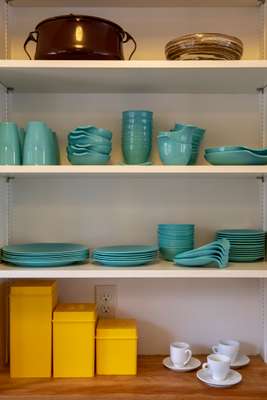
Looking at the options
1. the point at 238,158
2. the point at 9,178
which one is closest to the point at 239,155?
the point at 238,158

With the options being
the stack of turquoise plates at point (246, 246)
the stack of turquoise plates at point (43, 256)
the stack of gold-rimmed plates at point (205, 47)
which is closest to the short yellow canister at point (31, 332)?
the stack of turquoise plates at point (43, 256)

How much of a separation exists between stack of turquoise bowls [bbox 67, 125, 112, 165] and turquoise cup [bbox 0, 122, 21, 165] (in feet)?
0.55

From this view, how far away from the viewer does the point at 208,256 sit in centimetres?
143

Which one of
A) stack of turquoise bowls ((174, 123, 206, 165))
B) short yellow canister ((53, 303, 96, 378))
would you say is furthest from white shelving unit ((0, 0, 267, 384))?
short yellow canister ((53, 303, 96, 378))

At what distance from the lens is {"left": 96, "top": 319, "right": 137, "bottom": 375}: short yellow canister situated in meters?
1.48

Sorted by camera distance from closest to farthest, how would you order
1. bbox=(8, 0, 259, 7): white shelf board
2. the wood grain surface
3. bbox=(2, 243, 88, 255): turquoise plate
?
the wood grain surface → bbox=(2, 243, 88, 255): turquoise plate → bbox=(8, 0, 259, 7): white shelf board

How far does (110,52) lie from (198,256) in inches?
26.4

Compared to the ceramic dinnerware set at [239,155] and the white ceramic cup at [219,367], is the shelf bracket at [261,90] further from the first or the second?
the white ceramic cup at [219,367]

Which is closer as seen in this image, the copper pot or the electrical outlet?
the copper pot

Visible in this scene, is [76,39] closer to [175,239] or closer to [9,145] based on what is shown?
[9,145]

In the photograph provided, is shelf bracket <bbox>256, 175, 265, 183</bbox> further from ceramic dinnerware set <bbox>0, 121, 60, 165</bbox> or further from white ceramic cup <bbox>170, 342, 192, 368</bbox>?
ceramic dinnerware set <bbox>0, 121, 60, 165</bbox>

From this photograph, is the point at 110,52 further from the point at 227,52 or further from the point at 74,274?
the point at 74,274

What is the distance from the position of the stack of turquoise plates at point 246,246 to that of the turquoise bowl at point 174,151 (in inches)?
12.2

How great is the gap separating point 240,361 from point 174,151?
2.42 ft
